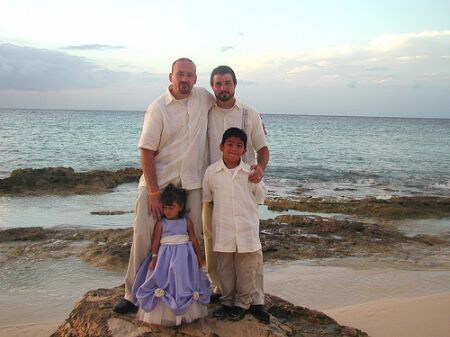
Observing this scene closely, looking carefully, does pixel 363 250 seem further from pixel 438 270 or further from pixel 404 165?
pixel 404 165

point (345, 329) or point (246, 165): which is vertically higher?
point (246, 165)

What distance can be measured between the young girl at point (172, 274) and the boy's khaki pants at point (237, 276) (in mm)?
225

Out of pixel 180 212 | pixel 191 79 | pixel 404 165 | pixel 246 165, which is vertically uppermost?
pixel 191 79

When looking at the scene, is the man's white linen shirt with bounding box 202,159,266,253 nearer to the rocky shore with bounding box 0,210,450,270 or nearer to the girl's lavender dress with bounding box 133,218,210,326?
the girl's lavender dress with bounding box 133,218,210,326

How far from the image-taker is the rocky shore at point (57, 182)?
45.4ft

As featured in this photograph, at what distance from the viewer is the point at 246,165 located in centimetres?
400

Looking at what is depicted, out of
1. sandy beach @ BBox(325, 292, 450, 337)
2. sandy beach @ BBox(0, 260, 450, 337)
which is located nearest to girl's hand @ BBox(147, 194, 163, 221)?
sandy beach @ BBox(0, 260, 450, 337)

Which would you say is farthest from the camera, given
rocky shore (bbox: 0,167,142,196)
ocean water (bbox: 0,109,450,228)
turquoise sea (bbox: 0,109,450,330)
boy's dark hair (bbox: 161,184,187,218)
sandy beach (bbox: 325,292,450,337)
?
rocky shore (bbox: 0,167,142,196)

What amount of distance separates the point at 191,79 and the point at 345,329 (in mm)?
2751

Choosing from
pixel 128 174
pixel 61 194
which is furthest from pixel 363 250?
pixel 128 174

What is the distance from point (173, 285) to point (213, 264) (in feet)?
2.18

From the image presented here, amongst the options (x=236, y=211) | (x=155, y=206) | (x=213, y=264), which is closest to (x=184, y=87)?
(x=155, y=206)

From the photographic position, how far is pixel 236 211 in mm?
3941

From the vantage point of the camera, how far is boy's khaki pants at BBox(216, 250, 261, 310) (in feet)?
13.2
